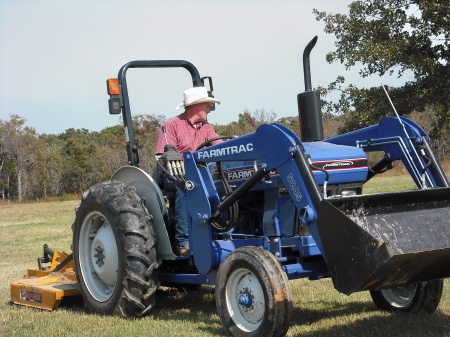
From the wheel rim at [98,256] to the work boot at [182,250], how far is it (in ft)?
1.92

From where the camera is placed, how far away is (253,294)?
18.3ft

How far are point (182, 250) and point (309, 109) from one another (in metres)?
1.77

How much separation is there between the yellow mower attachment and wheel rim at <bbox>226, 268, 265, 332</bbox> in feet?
7.60

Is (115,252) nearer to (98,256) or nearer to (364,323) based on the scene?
(98,256)

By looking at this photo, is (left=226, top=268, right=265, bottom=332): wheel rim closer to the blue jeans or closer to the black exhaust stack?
the blue jeans

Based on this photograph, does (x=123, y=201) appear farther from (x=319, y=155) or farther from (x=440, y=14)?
Result: (x=440, y=14)

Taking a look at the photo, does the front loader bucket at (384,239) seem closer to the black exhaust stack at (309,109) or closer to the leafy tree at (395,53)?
the black exhaust stack at (309,109)

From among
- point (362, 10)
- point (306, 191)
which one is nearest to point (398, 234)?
point (306, 191)

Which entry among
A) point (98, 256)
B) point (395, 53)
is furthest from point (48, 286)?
point (395, 53)

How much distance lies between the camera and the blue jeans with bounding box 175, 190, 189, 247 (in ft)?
22.7

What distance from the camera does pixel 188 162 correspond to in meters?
6.61

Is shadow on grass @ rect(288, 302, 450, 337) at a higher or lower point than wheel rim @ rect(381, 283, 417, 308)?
lower

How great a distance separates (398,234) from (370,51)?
12844 mm

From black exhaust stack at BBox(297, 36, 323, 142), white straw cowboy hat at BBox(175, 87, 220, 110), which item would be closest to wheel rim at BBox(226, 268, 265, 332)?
black exhaust stack at BBox(297, 36, 323, 142)
